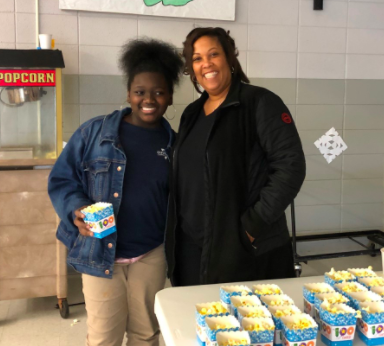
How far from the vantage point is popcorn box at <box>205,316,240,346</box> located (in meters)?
0.97

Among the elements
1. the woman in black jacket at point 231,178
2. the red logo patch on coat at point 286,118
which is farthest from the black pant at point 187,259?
the red logo patch on coat at point 286,118

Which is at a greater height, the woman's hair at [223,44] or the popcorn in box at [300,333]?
the woman's hair at [223,44]

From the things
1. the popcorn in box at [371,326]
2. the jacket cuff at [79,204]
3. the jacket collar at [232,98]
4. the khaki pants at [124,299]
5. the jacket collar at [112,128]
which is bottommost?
the khaki pants at [124,299]

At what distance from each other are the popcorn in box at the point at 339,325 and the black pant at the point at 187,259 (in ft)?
2.29

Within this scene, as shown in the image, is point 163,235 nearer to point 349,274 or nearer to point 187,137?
point 187,137

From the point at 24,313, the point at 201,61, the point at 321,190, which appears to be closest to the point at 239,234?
the point at 201,61

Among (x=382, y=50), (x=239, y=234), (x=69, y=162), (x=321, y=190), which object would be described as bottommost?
(x=321, y=190)

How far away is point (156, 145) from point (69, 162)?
0.35 metres

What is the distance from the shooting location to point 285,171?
4.99ft

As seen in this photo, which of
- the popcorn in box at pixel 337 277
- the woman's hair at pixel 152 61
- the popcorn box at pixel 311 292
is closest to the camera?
the popcorn box at pixel 311 292

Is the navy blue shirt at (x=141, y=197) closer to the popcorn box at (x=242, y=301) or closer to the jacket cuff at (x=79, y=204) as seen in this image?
the jacket cuff at (x=79, y=204)

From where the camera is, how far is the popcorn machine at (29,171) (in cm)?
260

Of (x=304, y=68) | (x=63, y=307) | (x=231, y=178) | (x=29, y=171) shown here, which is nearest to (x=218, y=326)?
(x=231, y=178)

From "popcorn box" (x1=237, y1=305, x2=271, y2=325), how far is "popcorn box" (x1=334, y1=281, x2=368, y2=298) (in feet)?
0.81
